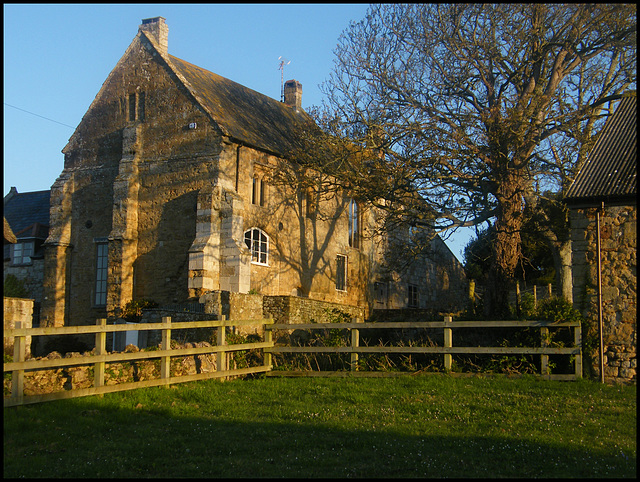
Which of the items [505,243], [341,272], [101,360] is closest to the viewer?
[101,360]

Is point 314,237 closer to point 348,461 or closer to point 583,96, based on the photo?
point 583,96

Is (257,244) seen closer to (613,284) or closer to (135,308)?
(135,308)

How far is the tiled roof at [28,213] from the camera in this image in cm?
2856

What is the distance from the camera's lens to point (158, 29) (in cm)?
2575

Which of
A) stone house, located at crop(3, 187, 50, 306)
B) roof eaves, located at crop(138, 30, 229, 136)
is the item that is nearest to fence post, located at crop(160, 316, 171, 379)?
roof eaves, located at crop(138, 30, 229, 136)

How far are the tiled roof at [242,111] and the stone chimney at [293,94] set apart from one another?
2530 mm

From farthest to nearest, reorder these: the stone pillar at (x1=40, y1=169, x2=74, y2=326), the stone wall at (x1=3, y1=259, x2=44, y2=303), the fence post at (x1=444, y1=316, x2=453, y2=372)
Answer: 1. the stone wall at (x1=3, y1=259, x2=44, y2=303)
2. the stone pillar at (x1=40, y1=169, x2=74, y2=326)
3. the fence post at (x1=444, y1=316, x2=453, y2=372)

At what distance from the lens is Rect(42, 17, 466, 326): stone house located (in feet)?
75.7

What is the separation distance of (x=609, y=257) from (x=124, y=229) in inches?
639

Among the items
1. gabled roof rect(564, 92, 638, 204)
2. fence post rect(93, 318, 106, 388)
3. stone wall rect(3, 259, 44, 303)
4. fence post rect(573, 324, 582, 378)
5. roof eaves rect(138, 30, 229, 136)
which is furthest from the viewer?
stone wall rect(3, 259, 44, 303)

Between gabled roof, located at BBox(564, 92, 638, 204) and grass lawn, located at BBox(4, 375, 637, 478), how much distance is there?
3676mm

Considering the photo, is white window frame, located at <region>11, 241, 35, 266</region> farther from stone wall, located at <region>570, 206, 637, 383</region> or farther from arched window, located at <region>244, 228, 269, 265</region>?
stone wall, located at <region>570, 206, 637, 383</region>

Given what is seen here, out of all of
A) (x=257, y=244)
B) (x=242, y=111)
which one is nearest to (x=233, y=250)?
(x=257, y=244)

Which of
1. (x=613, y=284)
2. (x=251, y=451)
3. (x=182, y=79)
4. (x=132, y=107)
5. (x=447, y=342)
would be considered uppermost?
(x=182, y=79)
